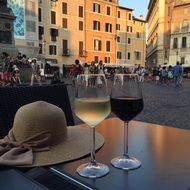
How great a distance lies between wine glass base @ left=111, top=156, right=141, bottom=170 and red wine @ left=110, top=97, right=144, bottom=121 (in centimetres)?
16

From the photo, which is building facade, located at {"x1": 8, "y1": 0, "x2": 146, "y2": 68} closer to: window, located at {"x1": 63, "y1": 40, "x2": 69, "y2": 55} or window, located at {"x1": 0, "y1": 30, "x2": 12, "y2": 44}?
window, located at {"x1": 63, "y1": 40, "x2": 69, "y2": 55}

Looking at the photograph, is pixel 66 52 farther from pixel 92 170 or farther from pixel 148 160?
pixel 92 170

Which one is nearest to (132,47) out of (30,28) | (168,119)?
(30,28)

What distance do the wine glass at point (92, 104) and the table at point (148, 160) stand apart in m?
0.04

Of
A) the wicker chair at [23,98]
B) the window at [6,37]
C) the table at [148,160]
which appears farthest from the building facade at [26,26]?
the table at [148,160]

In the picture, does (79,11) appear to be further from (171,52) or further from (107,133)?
(107,133)

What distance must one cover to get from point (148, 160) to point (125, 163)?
0.11 m

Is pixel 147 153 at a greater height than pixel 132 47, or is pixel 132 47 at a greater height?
pixel 132 47

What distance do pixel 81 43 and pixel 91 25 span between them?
338cm

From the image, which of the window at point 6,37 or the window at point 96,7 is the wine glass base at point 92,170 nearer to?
the window at point 6,37

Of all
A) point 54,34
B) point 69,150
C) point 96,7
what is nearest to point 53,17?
point 54,34

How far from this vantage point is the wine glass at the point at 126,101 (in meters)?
1.17

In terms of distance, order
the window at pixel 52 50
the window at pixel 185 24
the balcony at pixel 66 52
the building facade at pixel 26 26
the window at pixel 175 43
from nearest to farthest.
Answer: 1. the building facade at pixel 26 26
2. the window at pixel 52 50
3. the balcony at pixel 66 52
4. the window at pixel 185 24
5. the window at pixel 175 43

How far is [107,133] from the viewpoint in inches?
63.2
